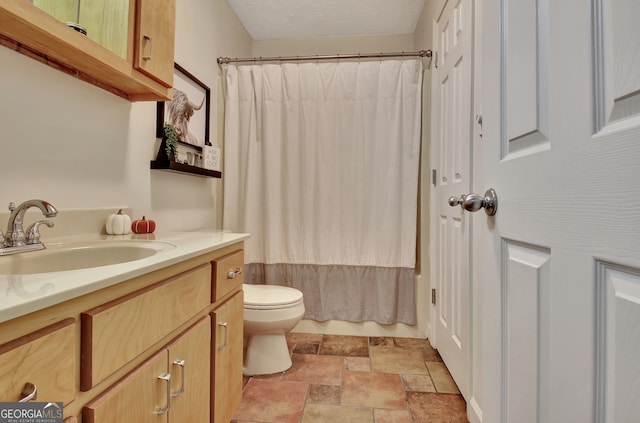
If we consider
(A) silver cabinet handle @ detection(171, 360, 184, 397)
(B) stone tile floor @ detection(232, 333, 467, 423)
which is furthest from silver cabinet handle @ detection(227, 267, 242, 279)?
(B) stone tile floor @ detection(232, 333, 467, 423)

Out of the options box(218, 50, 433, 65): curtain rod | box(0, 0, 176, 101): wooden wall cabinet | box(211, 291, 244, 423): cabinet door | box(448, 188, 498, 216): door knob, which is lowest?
box(211, 291, 244, 423): cabinet door

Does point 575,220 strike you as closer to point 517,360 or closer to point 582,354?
point 582,354

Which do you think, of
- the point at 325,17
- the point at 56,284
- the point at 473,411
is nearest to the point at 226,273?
the point at 56,284

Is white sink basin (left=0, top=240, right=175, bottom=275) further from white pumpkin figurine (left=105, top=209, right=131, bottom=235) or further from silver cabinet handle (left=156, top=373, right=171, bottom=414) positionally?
silver cabinet handle (left=156, top=373, right=171, bottom=414)

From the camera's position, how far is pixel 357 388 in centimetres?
169

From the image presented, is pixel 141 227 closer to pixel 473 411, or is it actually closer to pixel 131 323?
pixel 131 323

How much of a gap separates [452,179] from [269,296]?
123cm

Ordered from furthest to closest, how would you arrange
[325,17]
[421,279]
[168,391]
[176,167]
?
[325,17]
[421,279]
[176,167]
[168,391]

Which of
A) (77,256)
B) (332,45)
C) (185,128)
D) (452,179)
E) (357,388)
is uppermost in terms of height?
(332,45)

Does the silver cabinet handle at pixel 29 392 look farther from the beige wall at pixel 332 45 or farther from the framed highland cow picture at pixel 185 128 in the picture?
the beige wall at pixel 332 45

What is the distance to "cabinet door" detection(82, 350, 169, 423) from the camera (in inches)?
24.1

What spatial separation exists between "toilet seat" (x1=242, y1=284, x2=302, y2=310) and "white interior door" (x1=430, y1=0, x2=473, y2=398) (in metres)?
0.86

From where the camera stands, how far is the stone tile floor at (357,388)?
1468mm

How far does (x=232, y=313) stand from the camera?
1268mm
